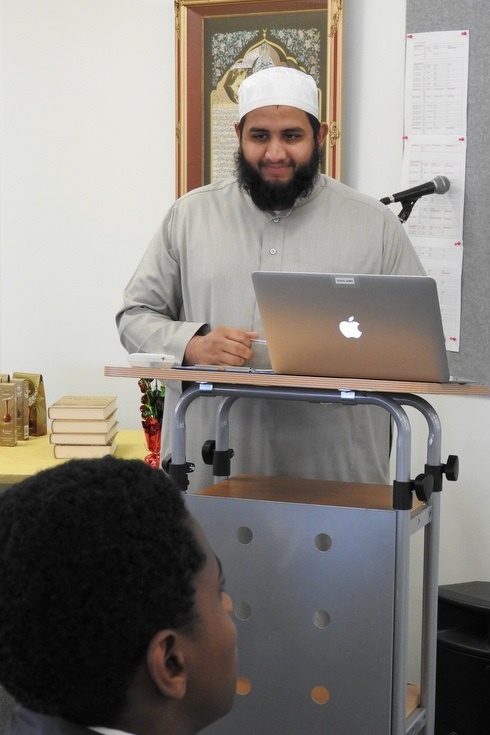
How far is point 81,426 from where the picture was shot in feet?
9.35

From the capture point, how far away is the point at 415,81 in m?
2.97

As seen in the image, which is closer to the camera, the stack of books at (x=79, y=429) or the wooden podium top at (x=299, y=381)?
the wooden podium top at (x=299, y=381)

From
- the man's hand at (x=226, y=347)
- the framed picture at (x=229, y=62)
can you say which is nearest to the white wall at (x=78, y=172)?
the framed picture at (x=229, y=62)

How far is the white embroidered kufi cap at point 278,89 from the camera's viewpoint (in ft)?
7.20

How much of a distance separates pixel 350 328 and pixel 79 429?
1436 millimetres

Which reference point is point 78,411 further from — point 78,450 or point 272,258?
point 272,258

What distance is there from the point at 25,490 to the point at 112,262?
2.56m

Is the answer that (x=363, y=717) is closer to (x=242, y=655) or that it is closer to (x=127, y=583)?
(x=242, y=655)

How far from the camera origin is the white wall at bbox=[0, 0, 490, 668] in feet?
10.9

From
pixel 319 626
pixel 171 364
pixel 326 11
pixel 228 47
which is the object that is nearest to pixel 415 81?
pixel 326 11

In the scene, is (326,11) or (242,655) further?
(326,11)

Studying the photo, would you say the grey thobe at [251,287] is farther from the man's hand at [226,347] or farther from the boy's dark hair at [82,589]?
the boy's dark hair at [82,589]

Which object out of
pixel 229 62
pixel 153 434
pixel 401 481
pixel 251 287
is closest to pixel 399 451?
pixel 401 481

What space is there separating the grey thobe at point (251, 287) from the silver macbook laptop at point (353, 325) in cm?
48
